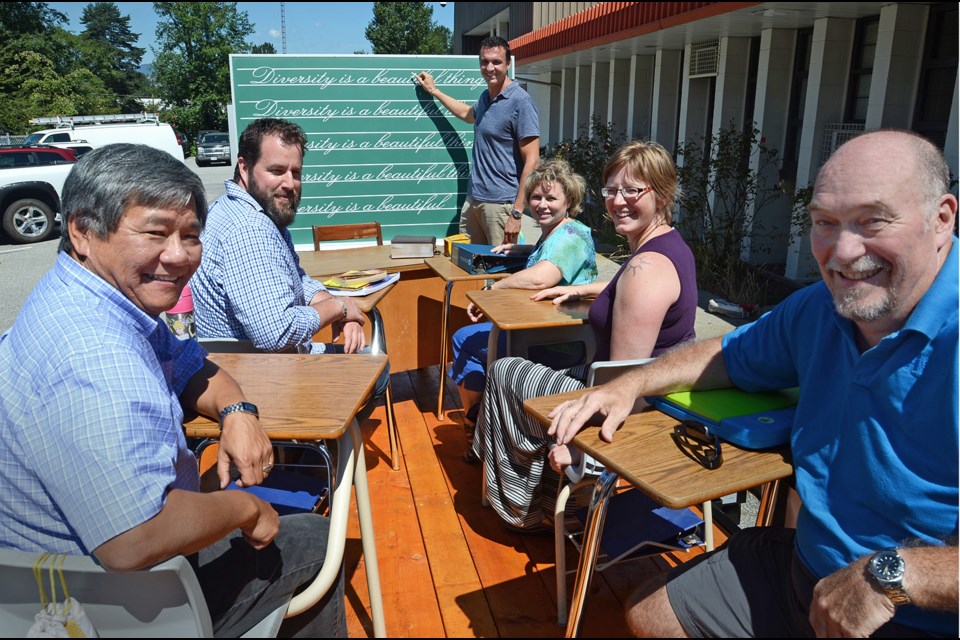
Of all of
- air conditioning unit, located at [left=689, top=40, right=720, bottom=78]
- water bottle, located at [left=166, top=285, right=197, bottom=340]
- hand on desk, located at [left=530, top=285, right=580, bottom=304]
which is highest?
air conditioning unit, located at [left=689, top=40, right=720, bottom=78]

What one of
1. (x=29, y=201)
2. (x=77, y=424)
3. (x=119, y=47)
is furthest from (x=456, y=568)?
(x=119, y=47)

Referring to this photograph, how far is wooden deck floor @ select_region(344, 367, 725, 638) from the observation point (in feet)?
7.13

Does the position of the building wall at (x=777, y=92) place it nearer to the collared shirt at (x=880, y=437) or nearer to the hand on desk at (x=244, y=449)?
the collared shirt at (x=880, y=437)

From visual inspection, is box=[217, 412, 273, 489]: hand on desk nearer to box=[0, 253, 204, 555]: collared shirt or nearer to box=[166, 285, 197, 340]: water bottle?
box=[0, 253, 204, 555]: collared shirt

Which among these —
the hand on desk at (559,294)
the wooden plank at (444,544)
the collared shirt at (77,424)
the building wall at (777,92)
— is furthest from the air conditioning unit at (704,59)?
the collared shirt at (77,424)

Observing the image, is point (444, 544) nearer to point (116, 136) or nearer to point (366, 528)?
point (366, 528)

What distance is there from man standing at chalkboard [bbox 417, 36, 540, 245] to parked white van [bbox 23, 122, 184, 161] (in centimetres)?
1007

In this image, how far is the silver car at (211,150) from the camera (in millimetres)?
26719

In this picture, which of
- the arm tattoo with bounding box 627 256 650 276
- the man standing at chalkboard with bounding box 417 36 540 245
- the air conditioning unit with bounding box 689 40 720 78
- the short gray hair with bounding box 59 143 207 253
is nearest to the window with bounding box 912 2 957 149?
the air conditioning unit with bounding box 689 40 720 78

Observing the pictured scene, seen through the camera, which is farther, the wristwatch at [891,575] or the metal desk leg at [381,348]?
the metal desk leg at [381,348]

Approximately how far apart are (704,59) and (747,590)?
27.3ft

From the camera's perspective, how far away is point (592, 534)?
64.2 inches

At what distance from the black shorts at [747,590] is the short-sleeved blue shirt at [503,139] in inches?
138

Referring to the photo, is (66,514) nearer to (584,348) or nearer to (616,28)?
(584,348)
